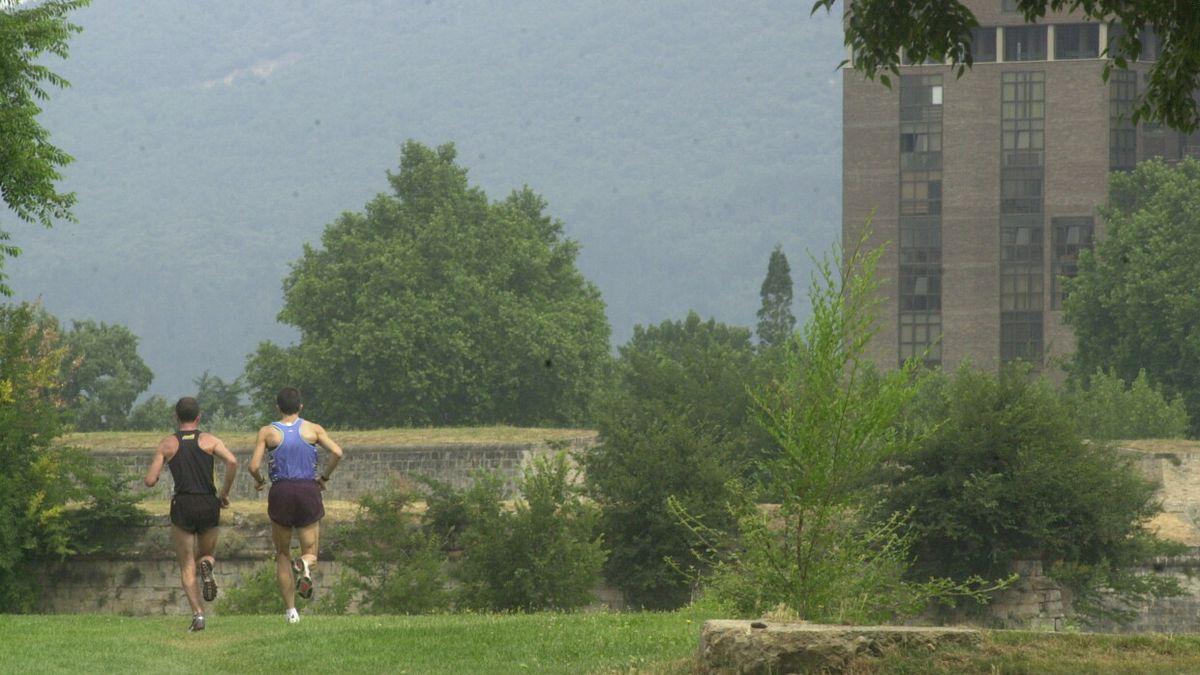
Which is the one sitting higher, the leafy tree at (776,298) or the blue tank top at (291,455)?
the leafy tree at (776,298)

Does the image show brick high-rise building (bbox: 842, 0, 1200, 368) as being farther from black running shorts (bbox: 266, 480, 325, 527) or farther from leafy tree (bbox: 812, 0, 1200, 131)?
leafy tree (bbox: 812, 0, 1200, 131)

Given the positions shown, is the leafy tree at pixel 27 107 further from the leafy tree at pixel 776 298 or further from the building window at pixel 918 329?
the leafy tree at pixel 776 298

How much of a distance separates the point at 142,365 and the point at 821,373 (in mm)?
99772

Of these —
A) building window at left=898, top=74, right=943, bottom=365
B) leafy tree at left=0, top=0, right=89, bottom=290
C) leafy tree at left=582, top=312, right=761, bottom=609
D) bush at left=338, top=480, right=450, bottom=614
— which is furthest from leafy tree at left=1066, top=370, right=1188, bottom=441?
building window at left=898, top=74, right=943, bottom=365

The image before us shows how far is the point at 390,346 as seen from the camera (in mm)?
64812

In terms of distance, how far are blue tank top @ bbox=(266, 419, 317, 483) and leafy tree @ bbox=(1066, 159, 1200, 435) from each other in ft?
179

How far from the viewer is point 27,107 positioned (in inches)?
990

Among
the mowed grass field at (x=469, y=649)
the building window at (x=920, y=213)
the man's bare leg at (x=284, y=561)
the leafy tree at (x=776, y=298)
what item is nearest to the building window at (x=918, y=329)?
the building window at (x=920, y=213)

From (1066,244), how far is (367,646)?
97009 millimetres

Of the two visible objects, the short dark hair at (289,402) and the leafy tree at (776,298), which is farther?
the leafy tree at (776,298)

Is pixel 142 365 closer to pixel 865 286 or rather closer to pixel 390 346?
pixel 390 346

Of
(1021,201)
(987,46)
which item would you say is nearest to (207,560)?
(1021,201)

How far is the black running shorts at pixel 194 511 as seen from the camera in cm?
1561

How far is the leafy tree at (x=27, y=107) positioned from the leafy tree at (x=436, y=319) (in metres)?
38.2
